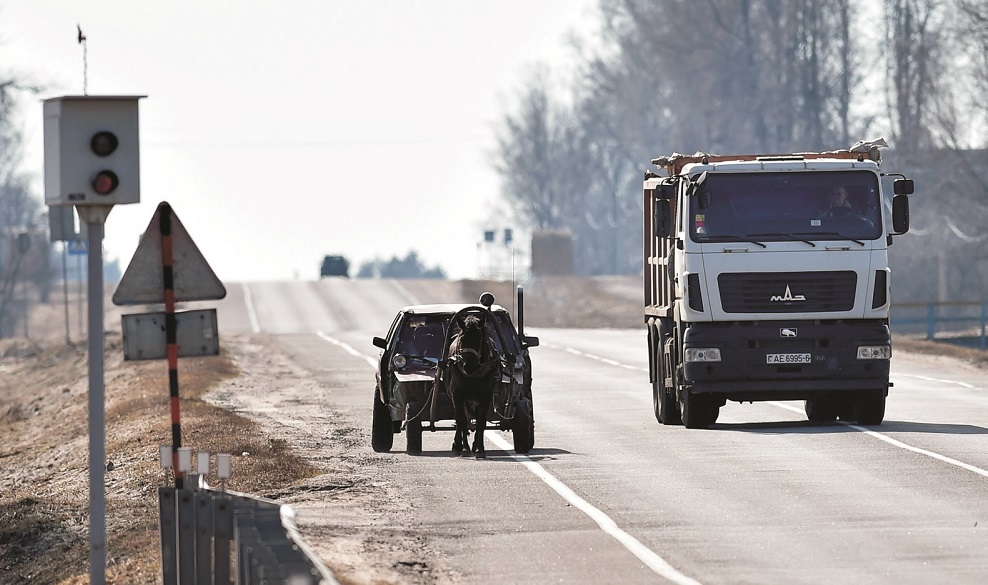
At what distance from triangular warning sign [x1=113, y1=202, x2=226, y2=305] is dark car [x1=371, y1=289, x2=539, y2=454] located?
623 centimetres

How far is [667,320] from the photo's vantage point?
2309 cm

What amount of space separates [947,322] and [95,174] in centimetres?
5893

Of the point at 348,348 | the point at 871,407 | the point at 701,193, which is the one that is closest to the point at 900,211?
the point at 701,193

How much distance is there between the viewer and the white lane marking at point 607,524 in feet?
38.8

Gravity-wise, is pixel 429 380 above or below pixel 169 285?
below

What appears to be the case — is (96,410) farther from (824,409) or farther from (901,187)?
(824,409)

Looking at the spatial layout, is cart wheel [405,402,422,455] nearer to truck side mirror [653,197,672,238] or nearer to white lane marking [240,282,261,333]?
truck side mirror [653,197,672,238]

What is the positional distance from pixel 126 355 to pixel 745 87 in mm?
78739

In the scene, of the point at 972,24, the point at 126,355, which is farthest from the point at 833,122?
the point at 126,355

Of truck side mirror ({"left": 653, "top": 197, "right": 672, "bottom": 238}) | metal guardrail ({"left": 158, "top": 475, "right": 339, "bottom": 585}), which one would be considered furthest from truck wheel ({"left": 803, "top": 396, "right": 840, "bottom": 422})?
metal guardrail ({"left": 158, "top": 475, "right": 339, "bottom": 585})

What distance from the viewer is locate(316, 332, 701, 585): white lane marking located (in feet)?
38.8

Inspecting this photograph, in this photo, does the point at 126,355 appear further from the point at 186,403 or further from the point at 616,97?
the point at 616,97

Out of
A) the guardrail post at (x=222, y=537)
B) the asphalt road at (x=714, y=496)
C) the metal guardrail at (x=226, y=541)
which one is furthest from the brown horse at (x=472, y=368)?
the guardrail post at (x=222, y=537)

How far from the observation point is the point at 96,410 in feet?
38.8
